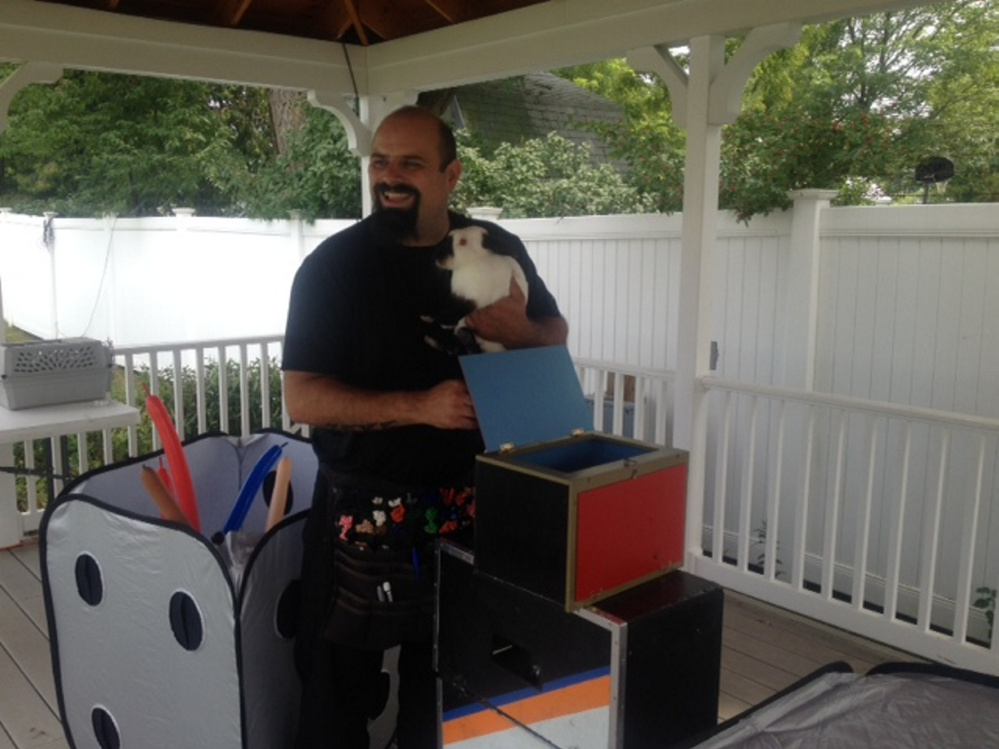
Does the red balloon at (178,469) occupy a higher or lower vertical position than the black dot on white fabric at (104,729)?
higher

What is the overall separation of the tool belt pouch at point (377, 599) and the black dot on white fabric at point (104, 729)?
27.6 inches

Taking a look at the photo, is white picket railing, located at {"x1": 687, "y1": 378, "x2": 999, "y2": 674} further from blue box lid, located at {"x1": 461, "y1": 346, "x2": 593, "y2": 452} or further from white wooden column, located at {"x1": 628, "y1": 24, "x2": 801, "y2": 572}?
blue box lid, located at {"x1": 461, "y1": 346, "x2": 593, "y2": 452}

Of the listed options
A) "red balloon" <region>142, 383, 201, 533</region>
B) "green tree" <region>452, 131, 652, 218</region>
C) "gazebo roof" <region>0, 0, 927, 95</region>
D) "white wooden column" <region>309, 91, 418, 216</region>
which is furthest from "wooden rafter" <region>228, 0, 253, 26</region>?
"green tree" <region>452, 131, 652, 218</region>

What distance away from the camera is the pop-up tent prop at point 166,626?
6.29 feet

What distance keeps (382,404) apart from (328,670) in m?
0.60

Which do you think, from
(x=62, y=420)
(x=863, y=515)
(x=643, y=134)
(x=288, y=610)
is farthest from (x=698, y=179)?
(x=643, y=134)

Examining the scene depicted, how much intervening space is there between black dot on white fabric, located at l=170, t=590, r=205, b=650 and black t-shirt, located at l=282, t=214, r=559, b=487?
1.50ft

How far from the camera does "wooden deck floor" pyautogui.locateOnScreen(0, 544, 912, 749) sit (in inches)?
108

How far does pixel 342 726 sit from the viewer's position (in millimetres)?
1923

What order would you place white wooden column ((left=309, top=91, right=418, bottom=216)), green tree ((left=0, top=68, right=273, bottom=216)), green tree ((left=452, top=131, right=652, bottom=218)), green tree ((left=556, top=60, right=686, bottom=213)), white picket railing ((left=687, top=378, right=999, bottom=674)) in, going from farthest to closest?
green tree ((left=0, top=68, right=273, bottom=216))
green tree ((left=452, top=131, right=652, bottom=218))
green tree ((left=556, top=60, right=686, bottom=213))
white wooden column ((left=309, top=91, right=418, bottom=216))
white picket railing ((left=687, top=378, right=999, bottom=674))

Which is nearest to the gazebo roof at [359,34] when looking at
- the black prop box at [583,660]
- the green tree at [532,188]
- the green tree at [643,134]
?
the green tree at [643,134]

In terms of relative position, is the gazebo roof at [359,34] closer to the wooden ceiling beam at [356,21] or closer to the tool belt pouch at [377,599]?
the wooden ceiling beam at [356,21]

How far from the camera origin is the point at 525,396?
1725 mm

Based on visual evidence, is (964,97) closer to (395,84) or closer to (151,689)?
(395,84)
